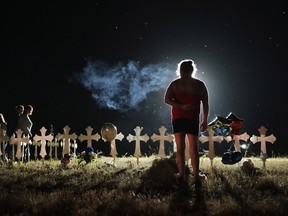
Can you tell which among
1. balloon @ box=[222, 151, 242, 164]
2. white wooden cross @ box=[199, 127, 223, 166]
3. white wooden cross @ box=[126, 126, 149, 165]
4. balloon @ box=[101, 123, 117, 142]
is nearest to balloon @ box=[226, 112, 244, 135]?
white wooden cross @ box=[199, 127, 223, 166]

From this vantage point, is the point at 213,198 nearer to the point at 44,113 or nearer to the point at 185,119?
the point at 185,119

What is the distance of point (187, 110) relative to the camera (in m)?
6.83

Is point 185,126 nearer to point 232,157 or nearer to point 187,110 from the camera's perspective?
point 187,110

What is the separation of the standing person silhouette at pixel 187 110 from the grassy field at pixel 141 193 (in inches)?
19.4

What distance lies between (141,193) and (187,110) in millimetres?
1648

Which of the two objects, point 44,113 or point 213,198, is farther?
point 44,113

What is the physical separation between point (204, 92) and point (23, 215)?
374cm

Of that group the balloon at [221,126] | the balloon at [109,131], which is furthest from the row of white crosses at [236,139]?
the balloon at [109,131]

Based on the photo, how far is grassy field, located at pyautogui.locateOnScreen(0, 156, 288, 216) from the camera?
5.05 metres

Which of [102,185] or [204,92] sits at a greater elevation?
[204,92]

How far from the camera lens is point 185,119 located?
6824 millimetres

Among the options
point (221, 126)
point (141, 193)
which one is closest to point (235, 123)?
point (221, 126)

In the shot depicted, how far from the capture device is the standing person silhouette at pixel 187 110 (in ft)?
22.4

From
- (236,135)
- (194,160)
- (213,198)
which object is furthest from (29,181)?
(236,135)
